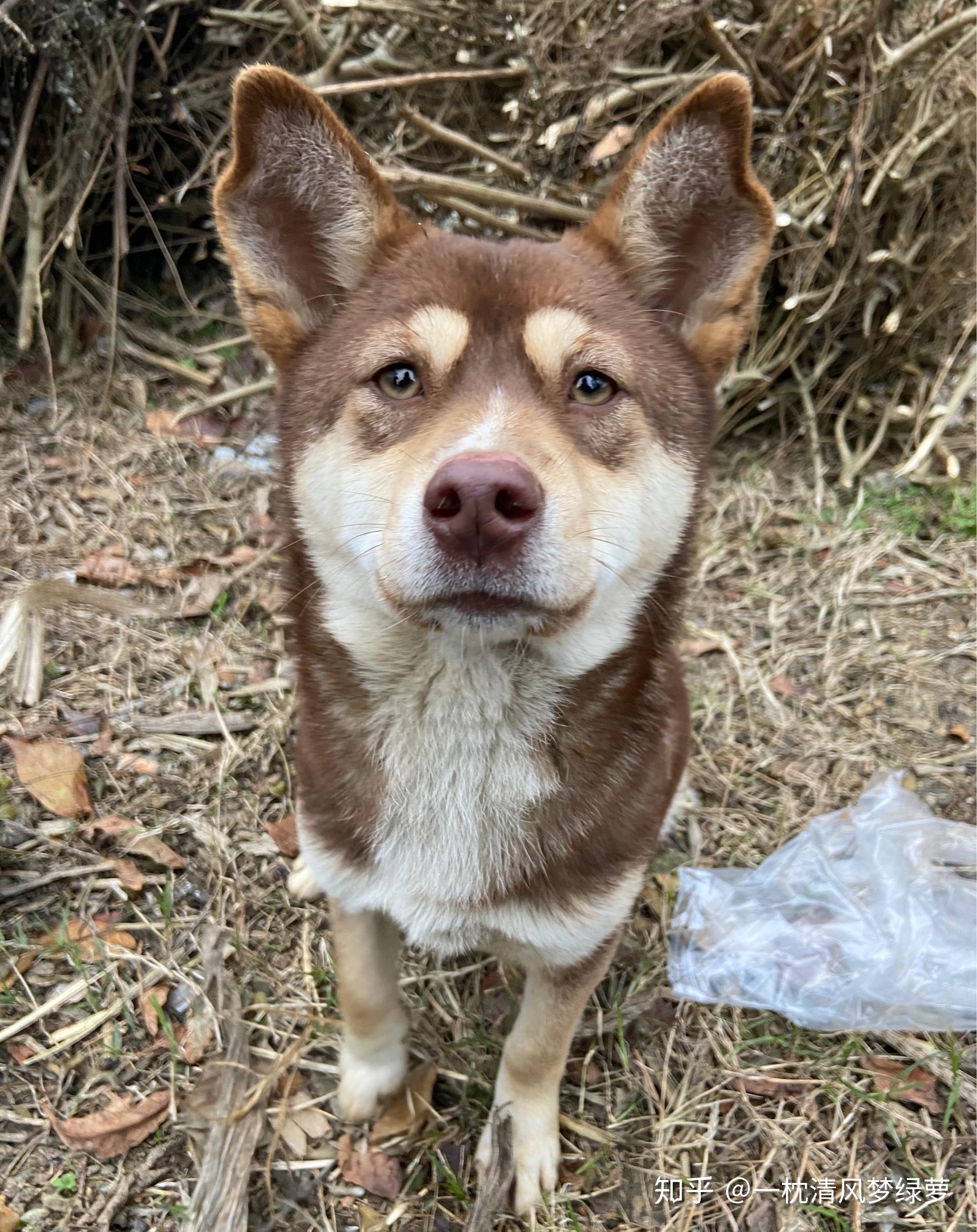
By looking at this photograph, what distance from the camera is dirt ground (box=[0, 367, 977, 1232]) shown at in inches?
86.5

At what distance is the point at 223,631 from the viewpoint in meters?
3.41

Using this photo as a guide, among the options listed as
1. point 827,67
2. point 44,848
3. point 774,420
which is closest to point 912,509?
point 774,420

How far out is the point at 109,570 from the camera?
352 centimetres

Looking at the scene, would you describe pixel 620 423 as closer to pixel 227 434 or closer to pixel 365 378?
pixel 365 378

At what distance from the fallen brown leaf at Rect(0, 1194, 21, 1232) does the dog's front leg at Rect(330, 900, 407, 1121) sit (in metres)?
0.79

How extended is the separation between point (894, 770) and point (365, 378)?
2471 mm

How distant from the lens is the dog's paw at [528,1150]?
2.19 meters

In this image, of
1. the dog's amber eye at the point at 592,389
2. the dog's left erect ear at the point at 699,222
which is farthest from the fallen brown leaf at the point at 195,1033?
A: the dog's left erect ear at the point at 699,222

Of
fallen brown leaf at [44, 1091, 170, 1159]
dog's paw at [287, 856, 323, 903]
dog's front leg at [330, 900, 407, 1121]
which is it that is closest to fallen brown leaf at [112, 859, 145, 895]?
dog's paw at [287, 856, 323, 903]

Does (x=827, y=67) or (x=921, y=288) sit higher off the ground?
(x=827, y=67)

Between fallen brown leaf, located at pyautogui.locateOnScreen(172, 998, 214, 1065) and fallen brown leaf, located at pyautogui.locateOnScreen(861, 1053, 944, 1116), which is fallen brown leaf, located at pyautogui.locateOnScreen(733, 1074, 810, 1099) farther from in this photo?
fallen brown leaf, located at pyautogui.locateOnScreen(172, 998, 214, 1065)

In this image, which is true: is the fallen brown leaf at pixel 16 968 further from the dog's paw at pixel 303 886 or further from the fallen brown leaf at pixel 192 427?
the fallen brown leaf at pixel 192 427

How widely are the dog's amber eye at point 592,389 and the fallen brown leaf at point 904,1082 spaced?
2.03 metres

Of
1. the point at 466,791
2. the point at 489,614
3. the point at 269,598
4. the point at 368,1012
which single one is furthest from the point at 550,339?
the point at 269,598
